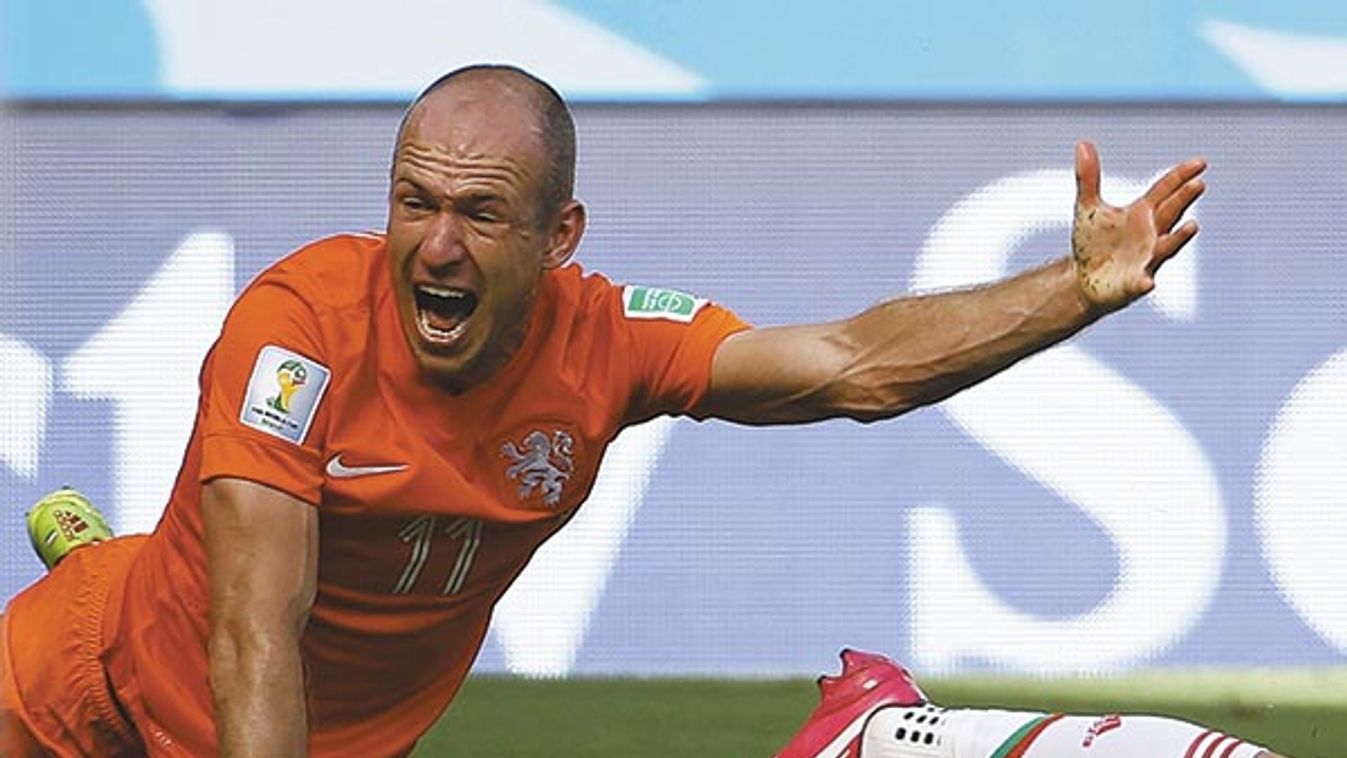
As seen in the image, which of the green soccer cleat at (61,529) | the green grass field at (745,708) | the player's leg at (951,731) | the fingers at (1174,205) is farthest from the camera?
the green grass field at (745,708)

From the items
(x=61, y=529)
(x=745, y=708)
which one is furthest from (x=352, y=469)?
(x=745, y=708)

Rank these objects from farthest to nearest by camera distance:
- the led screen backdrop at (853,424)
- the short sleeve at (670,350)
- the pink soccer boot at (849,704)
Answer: the led screen backdrop at (853,424)
the pink soccer boot at (849,704)
the short sleeve at (670,350)

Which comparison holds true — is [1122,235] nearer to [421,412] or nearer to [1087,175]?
[1087,175]

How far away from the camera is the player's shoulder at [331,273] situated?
146 inches

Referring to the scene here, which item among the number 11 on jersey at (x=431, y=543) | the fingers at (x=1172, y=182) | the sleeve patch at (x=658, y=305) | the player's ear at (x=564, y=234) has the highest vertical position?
the fingers at (x=1172, y=182)

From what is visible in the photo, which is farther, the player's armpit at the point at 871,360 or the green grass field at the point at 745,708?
the green grass field at the point at 745,708

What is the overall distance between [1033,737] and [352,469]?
1115mm

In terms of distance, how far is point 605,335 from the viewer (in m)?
3.95

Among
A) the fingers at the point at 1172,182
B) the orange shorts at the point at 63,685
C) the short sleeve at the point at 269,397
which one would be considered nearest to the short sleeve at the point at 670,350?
the short sleeve at the point at 269,397

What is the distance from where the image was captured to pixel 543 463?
3877 millimetres

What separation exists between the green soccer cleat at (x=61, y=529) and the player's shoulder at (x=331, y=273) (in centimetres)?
121

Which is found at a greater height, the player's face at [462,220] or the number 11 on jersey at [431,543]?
the player's face at [462,220]

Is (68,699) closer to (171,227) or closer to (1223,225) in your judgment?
(171,227)

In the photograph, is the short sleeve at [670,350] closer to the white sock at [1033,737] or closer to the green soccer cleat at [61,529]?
the white sock at [1033,737]
